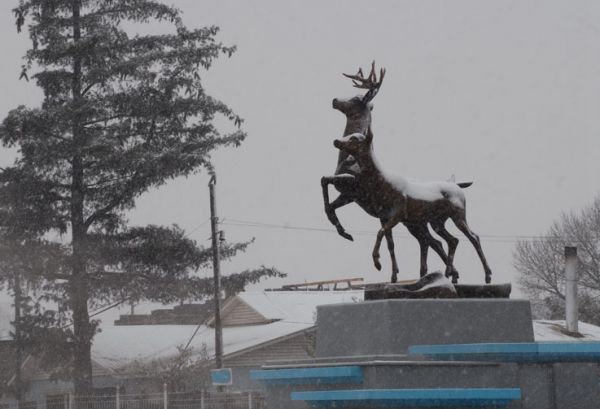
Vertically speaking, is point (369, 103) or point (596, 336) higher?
point (369, 103)

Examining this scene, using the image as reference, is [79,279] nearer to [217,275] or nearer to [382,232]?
[217,275]

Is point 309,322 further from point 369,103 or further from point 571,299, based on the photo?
point 369,103

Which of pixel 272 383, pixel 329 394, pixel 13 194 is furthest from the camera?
pixel 13 194

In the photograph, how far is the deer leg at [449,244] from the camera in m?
14.7

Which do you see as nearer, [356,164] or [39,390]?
[356,164]

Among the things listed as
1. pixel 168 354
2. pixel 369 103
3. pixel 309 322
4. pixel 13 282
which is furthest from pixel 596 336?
pixel 369 103

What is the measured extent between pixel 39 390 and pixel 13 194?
432 inches

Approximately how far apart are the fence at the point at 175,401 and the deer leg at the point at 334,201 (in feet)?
54.5

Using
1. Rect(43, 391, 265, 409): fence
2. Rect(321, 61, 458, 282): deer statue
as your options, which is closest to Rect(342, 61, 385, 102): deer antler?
Rect(321, 61, 458, 282): deer statue

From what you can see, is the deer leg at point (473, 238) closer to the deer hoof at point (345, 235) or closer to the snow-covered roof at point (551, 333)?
the deer hoof at point (345, 235)

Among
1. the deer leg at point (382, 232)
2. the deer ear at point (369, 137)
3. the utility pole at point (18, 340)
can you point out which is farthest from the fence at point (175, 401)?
the deer ear at point (369, 137)

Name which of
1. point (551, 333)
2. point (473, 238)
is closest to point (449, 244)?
point (473, 238)

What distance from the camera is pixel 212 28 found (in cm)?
3453

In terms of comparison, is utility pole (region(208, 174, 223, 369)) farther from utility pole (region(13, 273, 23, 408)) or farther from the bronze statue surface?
the bronze statue surface
